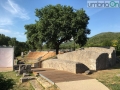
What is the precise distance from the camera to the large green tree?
20234 mm

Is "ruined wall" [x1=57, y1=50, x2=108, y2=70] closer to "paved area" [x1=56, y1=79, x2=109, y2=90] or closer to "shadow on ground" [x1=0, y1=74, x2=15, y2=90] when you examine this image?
"paved area" [x1=56, y1=79, x2=109, y2=90]

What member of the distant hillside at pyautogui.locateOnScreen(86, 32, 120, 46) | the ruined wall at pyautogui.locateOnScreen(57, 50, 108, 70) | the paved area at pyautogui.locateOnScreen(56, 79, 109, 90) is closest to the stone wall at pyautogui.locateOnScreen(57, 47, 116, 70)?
the ruined wall at pyautogui.locateOnScreen(57, 50, 108, 70)

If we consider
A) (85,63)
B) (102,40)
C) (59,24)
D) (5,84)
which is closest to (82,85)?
(5,84)

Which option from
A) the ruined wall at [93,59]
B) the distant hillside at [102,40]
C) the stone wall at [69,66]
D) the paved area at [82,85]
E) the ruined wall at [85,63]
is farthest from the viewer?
the distant hillside at [102,40]

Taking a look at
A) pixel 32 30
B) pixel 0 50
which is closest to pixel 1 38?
pixel 32 30

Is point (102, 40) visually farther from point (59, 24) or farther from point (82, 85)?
point (82, 85)

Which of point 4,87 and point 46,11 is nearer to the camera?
point 4,87

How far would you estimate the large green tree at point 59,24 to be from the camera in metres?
20.2

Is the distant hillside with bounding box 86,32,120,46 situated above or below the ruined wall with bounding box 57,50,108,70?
above

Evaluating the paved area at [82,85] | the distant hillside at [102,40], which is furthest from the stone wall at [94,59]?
the distant hillside at [102,40]

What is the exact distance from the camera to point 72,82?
7594 millimetres

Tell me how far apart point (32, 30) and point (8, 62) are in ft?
26.8

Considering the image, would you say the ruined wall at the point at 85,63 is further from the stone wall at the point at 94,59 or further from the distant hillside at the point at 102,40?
the distant hillside at the point at 102,40

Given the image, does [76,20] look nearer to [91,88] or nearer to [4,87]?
[91,88]
